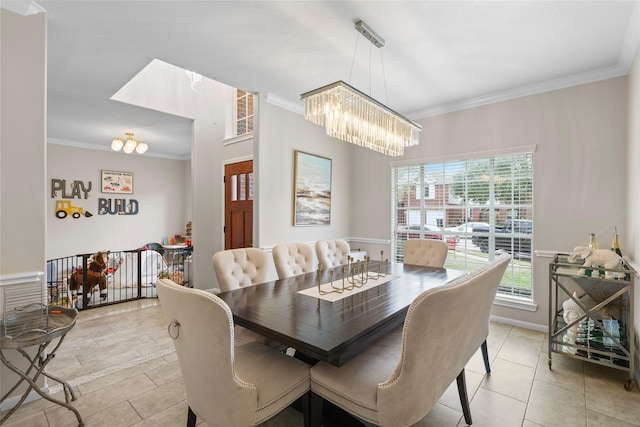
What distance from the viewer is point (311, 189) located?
13.5 ft

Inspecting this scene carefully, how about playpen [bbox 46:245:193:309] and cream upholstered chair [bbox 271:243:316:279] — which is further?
playpen [bbox 46:245:193:309]

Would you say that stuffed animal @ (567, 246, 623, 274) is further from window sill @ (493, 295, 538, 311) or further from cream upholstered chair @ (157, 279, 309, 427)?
cream upholstered chair @ (157, 279, 309, 427)

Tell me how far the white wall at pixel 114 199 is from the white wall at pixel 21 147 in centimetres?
448

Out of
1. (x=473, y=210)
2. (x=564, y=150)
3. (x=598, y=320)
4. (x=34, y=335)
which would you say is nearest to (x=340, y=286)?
(x=34, y=335)

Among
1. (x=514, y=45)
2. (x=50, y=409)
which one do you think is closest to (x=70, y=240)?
(x=50, y=409)

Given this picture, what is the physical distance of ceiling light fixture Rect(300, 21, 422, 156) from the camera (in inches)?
82.5

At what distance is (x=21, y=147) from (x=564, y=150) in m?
4.70

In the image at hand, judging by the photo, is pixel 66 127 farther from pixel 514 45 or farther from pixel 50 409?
pixel 514 45

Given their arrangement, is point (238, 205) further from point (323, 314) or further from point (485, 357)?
point (485, 357)

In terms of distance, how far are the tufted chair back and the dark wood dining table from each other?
181 mm

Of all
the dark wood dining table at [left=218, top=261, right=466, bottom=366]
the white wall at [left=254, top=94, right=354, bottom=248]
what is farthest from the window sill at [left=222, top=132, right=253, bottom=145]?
the dark wood dining table at [left=218, top=261, right=466, bottom=366]

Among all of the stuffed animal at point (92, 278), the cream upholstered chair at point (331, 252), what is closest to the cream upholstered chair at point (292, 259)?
the cream upholstered chair at point (331, 252)

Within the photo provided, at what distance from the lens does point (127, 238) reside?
636 cm

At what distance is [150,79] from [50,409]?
11.9 ft
